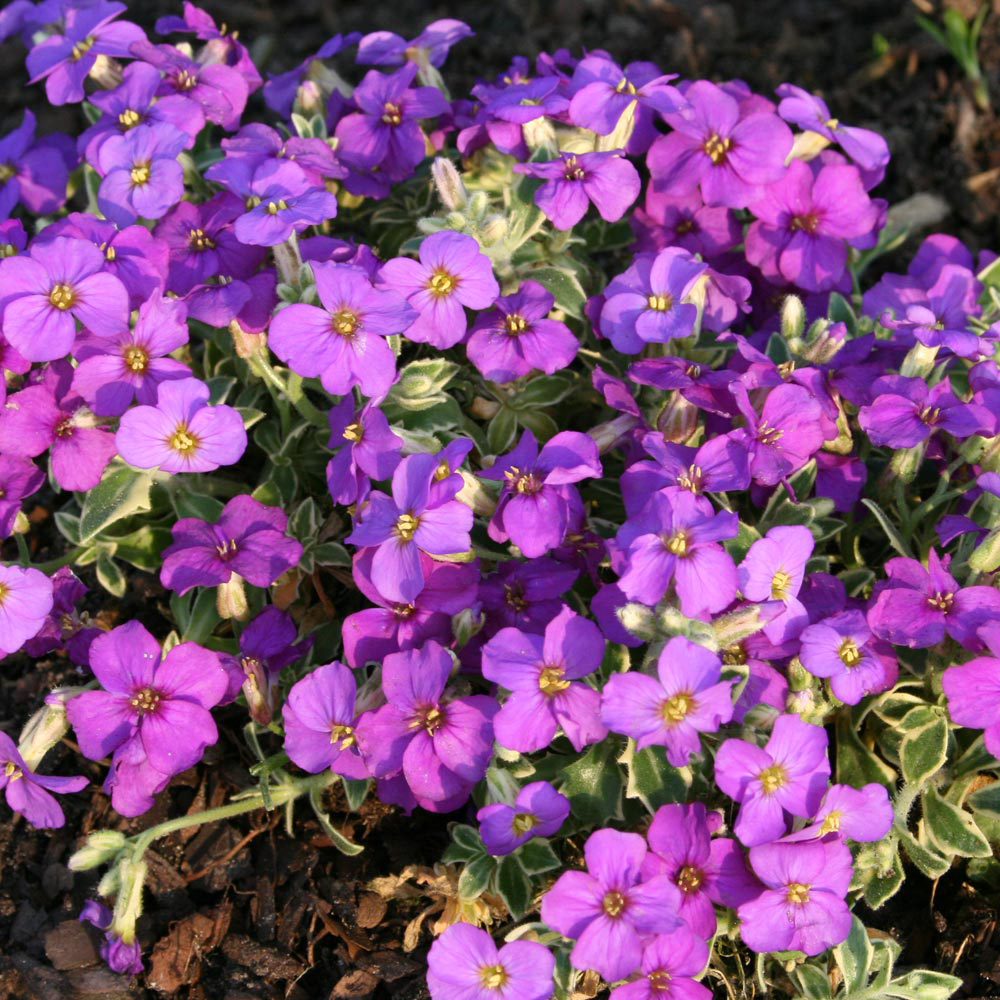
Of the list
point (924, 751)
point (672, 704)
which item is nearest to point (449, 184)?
point (672, 704)

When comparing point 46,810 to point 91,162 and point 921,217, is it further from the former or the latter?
point 921,217

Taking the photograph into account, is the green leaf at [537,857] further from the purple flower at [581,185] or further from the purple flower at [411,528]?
the purple flower at [581,185]

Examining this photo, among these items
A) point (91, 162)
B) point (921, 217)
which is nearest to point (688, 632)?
point (91, 162)

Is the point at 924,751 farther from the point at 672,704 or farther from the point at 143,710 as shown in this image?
the point at 143,710

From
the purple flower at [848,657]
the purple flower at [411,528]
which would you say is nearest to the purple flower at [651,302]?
the purple flower at [411,528]

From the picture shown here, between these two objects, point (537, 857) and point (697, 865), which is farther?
point (537, 857)

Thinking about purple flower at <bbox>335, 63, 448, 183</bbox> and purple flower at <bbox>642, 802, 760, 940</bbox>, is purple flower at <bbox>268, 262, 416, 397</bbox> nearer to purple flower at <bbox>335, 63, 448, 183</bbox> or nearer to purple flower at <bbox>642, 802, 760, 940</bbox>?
purple flower at <bbox>335, 63, 448, 183</bbox>
